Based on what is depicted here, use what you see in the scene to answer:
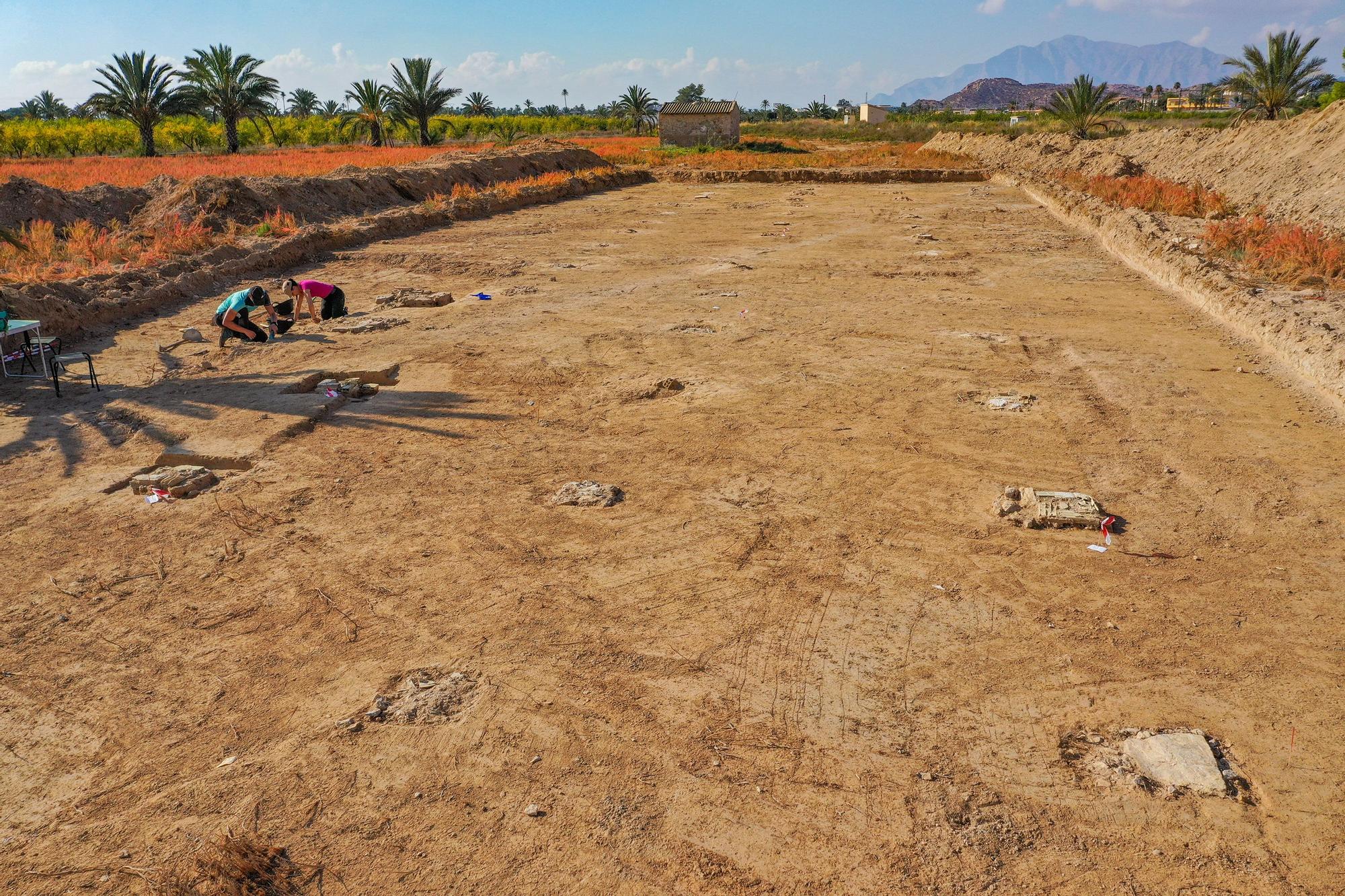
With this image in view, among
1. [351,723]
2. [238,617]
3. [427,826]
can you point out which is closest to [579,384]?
[238,617]

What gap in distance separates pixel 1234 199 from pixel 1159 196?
1.68 meters

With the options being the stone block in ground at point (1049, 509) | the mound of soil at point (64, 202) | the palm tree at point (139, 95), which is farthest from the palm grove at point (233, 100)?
the stone block in ground at point (1049, 509)

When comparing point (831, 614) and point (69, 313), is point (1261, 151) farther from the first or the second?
point (69, 313)

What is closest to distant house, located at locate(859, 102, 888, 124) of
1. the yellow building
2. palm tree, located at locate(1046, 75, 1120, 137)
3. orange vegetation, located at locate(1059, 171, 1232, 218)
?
the yellow building

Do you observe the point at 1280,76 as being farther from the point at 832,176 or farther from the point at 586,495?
the point at 586,495

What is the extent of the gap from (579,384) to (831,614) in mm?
4717

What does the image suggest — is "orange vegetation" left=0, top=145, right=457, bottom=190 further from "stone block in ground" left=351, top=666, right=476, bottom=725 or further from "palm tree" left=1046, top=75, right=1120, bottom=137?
"palm tree" left=1046, top=75, right=1120, bottom=137

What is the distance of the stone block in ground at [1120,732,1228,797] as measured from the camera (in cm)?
369

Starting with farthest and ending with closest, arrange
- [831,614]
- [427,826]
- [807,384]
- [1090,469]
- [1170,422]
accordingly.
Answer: [807,384] < [1170,422] < [1090,469] < [831,614] < [427,826]

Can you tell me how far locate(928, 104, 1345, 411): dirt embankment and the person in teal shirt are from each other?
11.3 metres

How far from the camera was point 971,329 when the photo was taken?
10.9 metres

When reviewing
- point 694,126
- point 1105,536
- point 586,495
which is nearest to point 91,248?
point 586,495

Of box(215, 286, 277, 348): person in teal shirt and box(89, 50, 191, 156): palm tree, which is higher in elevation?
box(89, 50, 191, 156): palm tree

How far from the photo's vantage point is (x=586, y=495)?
647 centimetres
